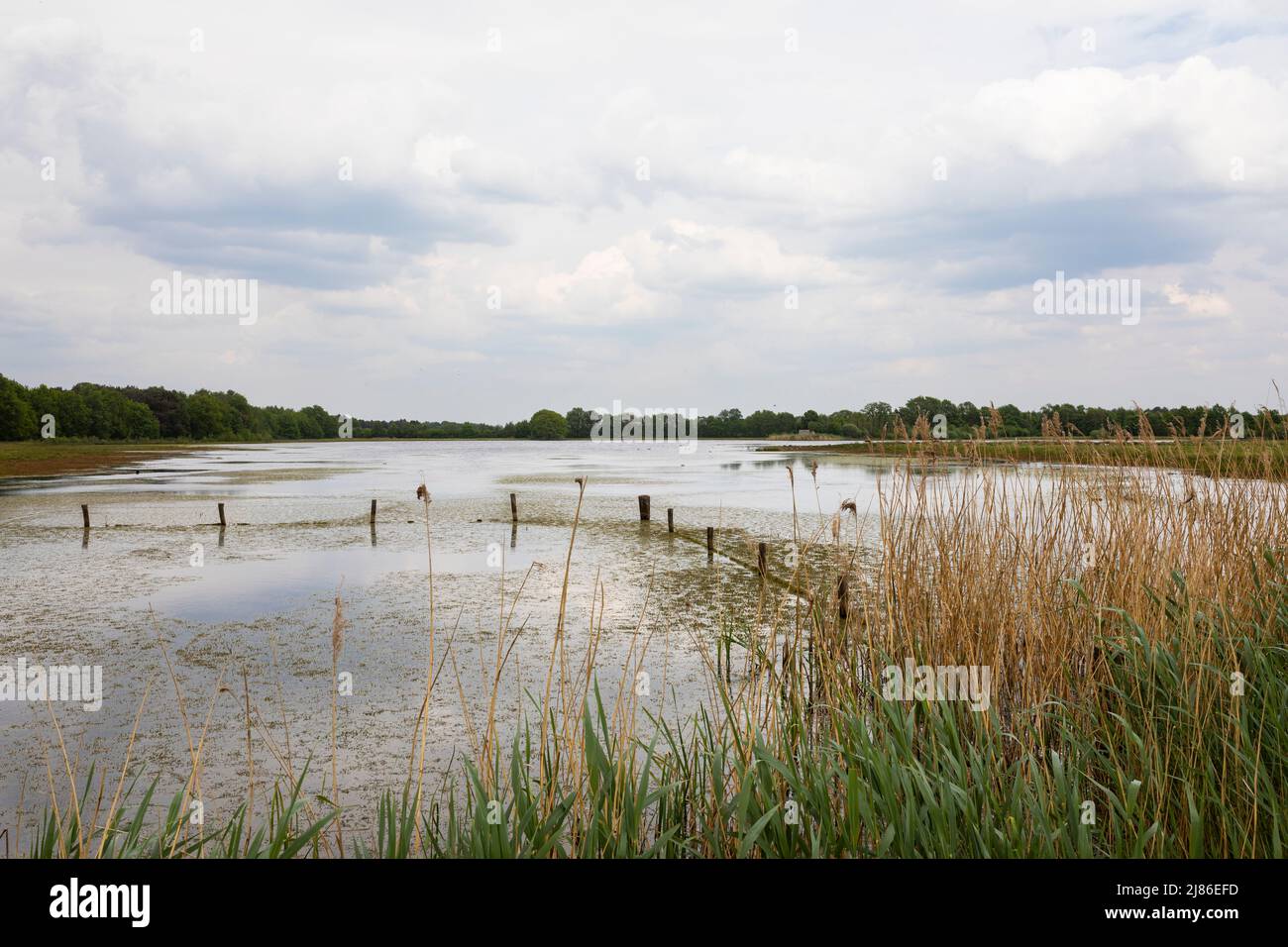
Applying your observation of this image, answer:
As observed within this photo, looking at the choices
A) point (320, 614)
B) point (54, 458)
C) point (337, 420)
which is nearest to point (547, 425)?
point (337, 420)

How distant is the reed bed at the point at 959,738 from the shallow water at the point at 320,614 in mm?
517

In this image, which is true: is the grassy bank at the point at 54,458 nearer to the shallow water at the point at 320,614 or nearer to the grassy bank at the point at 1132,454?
the shallow water at the point at 320,614

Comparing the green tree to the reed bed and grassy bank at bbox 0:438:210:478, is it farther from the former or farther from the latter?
the reed bed

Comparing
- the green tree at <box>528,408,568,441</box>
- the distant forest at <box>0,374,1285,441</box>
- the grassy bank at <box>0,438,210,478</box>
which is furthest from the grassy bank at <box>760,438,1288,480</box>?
the green tree at <box>528,408,568,441</box>

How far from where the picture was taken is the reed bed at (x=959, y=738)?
3.16 meters

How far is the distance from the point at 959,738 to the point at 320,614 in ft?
31.1

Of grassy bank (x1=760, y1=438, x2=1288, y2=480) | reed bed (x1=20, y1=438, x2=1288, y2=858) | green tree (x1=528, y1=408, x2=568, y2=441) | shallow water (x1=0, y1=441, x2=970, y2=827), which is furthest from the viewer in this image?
green tree (x1=528, y1=408, x2=568, y2=441)

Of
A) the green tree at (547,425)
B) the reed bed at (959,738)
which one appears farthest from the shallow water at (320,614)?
the green tree at (547,425)

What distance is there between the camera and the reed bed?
3156 mm

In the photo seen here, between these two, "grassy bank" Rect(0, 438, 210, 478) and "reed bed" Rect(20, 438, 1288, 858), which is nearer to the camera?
"reed bed" Rect(20, 438, 1288, 858)

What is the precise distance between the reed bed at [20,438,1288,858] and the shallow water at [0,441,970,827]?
52 cm

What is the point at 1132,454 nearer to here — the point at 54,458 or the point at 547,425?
the point at 54,458

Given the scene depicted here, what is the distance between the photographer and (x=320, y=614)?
1137 centimetres
